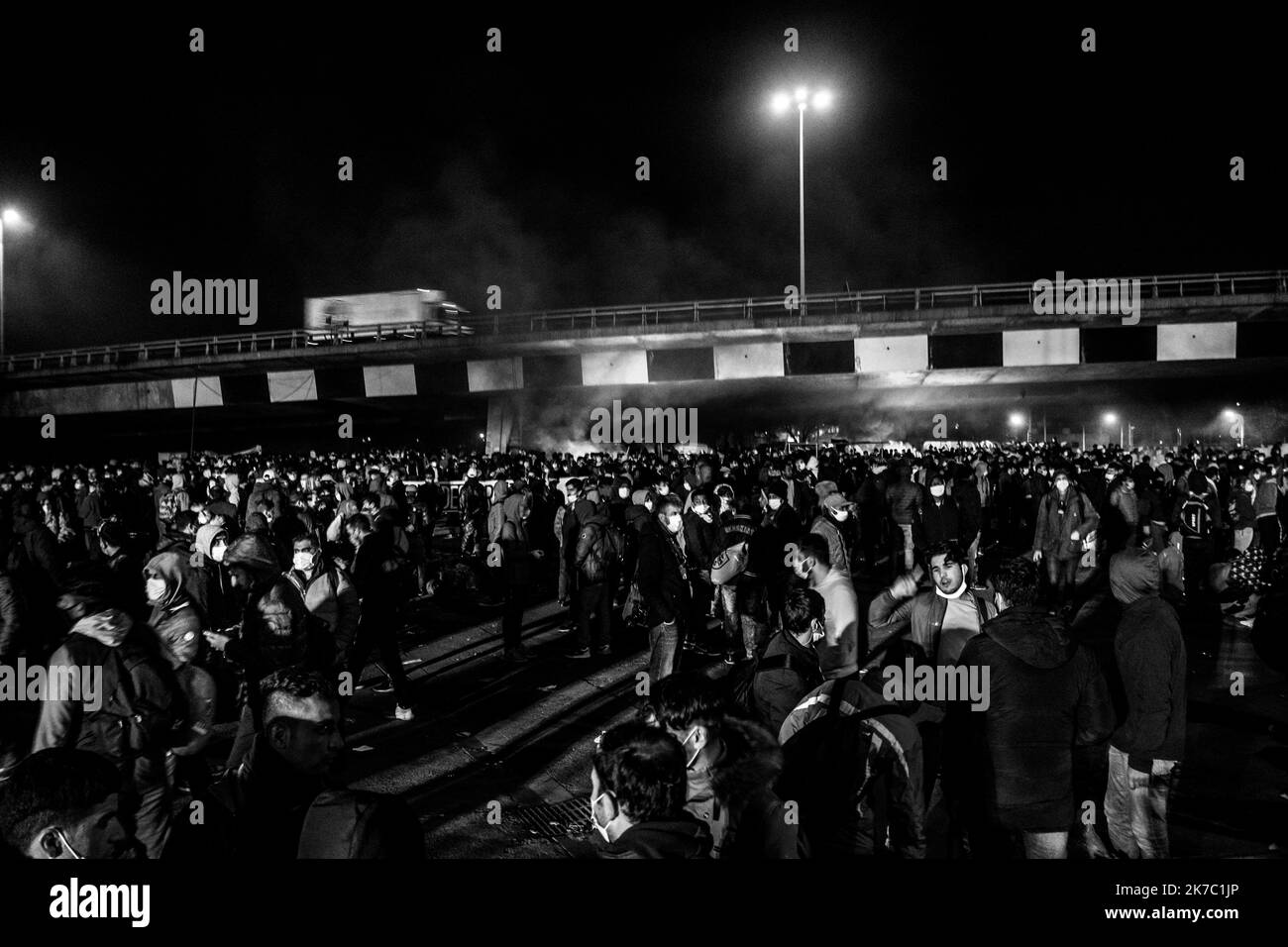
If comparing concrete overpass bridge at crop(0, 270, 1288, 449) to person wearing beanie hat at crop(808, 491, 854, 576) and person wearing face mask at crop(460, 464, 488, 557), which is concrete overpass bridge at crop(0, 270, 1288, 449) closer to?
person wearing face mask at crop(460, 464, 488, 557)

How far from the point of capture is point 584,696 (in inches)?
290

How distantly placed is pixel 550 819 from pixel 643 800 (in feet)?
9.64

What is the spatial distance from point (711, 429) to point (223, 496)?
24.9m

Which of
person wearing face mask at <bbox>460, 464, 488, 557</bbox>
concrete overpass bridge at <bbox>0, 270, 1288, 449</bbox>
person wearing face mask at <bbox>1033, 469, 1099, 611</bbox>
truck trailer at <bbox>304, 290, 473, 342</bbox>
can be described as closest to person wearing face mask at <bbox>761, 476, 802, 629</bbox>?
person wearing face mask at <bbox>1033, 469, 1099, 611</bbox>

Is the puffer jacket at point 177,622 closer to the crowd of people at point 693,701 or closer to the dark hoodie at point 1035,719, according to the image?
the crowd of people at point 693,701

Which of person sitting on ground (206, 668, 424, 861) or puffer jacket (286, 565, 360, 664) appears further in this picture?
puffer jacket (286, 565, 360, 664)

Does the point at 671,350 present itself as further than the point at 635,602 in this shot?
Yes

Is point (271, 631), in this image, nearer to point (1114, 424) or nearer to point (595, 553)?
point (595, 553)

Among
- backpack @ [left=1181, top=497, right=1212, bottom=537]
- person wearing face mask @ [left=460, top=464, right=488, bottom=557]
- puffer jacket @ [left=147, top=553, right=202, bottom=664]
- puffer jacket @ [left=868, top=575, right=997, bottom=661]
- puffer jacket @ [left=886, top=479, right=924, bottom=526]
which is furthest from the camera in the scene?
person wearing face mask @ [left=460, top=464, right=488, bottom=557]

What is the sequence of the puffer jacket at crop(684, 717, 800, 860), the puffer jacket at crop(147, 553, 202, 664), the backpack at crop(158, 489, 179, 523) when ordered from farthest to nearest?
the backpack at crop(158, 489, 179, 523), the puffer jacket at crop(147, 553, 202, 664), the puffer jacket at crop(684, 717, 800, 860)

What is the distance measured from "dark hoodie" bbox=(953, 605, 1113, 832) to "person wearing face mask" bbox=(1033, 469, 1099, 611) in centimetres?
716

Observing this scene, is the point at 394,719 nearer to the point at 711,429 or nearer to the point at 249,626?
the point at 249,626

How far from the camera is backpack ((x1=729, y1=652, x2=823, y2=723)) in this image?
3.69m
